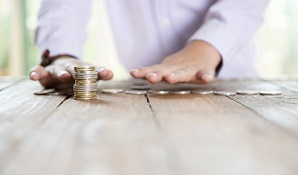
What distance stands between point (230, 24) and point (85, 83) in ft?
2.39

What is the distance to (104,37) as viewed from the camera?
18.8 ft

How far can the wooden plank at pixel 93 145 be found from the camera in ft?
1.52

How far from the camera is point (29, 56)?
5914 mm

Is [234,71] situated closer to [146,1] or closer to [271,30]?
[146,1]

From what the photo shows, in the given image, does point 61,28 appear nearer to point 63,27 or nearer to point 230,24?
point 63,27

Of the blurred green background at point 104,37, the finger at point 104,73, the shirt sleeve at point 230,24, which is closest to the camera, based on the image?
the finger at point 104,73

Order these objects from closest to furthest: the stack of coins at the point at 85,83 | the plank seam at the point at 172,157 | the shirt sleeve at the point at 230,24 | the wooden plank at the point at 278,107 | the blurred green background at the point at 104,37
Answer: the plank seam at the point at 172,157
the wooden plank at the point at 278,107
the stack of coins at the point at 85,83
the shirt sleeve at the point at 230,24
the blurred green background at the point at 104,37

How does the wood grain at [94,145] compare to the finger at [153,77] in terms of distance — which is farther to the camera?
the finger at [153,77]

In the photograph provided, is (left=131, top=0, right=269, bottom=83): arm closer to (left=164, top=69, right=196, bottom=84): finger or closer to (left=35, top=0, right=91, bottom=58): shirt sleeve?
(left=164, top=69, right=196, bottom=84): finger

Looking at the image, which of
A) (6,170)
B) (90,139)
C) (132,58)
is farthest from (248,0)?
(6,170)

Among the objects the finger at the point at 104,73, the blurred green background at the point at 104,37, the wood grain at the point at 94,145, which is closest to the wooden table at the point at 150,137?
the wood grain at the point at 94,145

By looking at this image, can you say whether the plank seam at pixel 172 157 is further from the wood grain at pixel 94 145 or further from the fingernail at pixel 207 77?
the fingernail at pixel 207 77

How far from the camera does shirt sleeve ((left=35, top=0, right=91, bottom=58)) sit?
1.64 meters

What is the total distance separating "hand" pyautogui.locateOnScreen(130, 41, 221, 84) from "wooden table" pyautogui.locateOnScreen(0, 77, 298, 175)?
0.26 m
